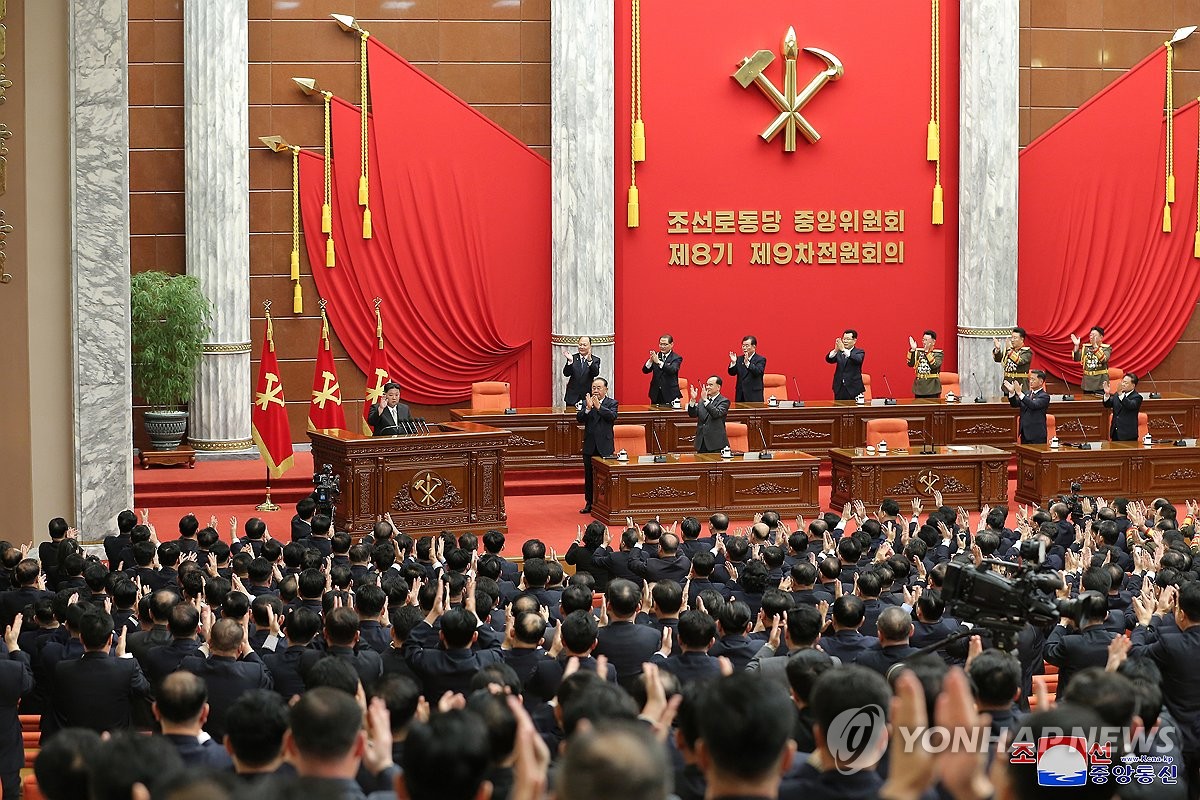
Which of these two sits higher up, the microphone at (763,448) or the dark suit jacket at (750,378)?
the dark suit jacket at (750,378)

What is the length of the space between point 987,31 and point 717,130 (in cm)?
316

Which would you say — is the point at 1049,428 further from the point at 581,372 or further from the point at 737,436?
the point at 581,372

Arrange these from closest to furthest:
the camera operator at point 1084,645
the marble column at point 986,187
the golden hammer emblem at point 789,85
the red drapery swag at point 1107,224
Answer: the camera operator at point 1084,645
the golden hammer emblem at point 789,85
the marble column at point 986,187
the red drapery swag at point 1107,224

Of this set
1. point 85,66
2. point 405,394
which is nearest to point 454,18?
point 405,394

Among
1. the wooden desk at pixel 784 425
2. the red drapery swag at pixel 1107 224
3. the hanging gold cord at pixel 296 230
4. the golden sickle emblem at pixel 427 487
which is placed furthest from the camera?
the red drapery swag at pixel 1107 224

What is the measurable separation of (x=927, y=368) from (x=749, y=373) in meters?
1.83

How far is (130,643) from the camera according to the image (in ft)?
17.6

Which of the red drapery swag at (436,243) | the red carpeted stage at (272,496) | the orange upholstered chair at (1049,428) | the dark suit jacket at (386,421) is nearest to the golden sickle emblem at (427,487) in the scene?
the dark suit jacket at (386,421)

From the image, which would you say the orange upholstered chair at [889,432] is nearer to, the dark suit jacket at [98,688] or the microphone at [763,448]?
the microphone at [763,448]

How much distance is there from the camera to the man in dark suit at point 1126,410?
12227mm

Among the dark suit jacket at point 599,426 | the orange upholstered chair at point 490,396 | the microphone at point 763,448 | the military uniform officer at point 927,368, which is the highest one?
the military uniform officer at point 927,368

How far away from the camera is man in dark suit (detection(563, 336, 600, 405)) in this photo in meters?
12.9

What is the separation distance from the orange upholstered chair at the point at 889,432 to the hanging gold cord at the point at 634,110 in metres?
3.87

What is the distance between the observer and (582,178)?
14188mm
